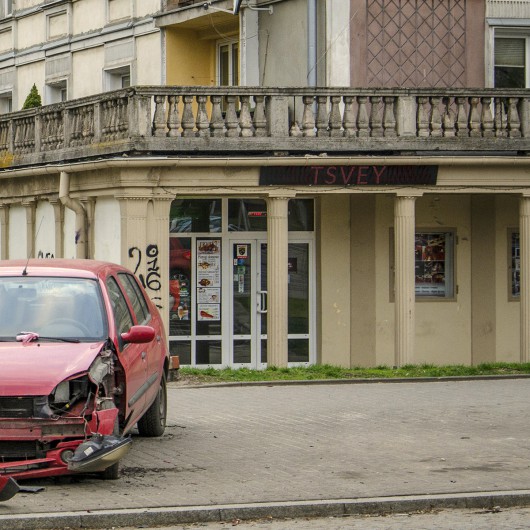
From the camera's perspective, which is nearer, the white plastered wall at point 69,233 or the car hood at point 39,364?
the car hood at point 39,364

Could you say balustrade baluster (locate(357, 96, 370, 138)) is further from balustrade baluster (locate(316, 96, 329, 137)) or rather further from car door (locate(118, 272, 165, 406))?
car door (locate(118, 272, 165, 406))

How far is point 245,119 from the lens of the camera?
2091 cm

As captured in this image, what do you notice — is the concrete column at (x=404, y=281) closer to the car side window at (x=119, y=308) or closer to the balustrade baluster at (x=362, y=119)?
the balustrade baluster at (x=362, y=119)

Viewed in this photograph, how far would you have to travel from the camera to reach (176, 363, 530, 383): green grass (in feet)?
64.3

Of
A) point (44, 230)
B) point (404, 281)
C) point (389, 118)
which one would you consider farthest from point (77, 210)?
point (404, 281)

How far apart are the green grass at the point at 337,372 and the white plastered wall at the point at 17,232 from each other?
6049 millimetres

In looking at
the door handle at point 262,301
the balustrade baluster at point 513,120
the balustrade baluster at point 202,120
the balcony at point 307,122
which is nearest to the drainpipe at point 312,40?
the balcony at point 307,122

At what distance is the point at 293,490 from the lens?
10461 millimetres

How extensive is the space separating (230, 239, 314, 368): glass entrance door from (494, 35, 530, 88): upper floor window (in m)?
4.37

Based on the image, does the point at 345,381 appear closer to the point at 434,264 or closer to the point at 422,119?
the point at 422,119

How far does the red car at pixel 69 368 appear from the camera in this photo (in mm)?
10211

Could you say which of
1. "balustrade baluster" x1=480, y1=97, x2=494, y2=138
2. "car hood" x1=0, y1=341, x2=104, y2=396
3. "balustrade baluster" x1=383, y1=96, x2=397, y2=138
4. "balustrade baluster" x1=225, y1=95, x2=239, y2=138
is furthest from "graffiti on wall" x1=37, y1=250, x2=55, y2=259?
"car hood" x1=0, y1=341, x2=104, y2=396

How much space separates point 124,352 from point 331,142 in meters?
10.3

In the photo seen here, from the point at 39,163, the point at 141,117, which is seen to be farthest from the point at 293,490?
the point at 39,163
